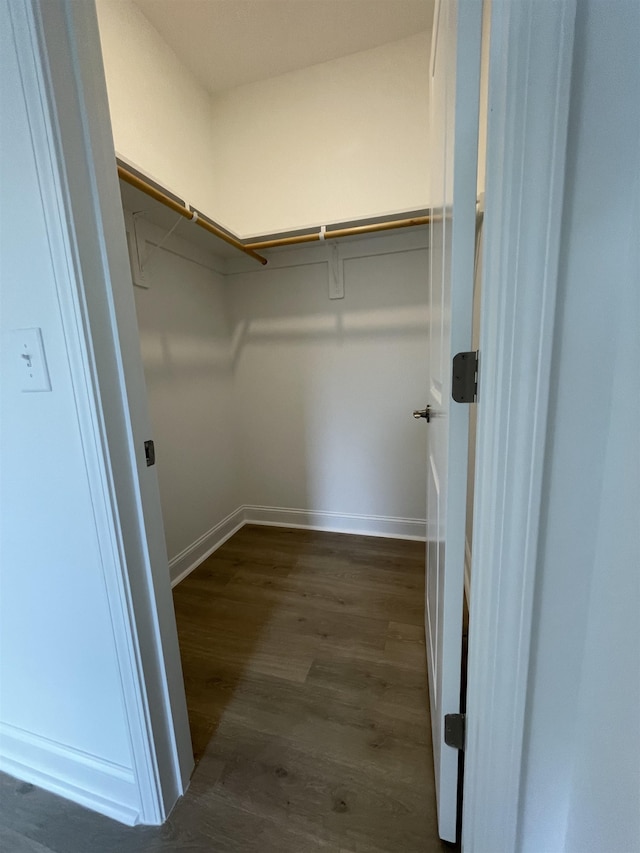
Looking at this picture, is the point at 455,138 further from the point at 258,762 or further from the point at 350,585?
the point at 350,585

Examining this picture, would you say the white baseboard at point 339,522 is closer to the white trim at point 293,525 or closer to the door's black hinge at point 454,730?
the white trim at point 293,525

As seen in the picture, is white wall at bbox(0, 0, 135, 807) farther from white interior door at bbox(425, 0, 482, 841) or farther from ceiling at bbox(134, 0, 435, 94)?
ceiling at bbox(134, 0, 435, 94)

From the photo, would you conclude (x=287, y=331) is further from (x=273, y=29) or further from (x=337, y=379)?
(x=273, y=29)

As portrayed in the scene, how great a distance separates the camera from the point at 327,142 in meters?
2.03

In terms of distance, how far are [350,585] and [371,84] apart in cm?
277

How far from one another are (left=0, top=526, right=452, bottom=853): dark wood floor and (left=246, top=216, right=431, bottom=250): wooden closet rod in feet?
6.02

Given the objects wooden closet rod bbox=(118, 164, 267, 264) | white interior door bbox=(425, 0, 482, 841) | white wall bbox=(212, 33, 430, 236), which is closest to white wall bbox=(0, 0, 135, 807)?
wooden closet rod bbox=(118, 164, 267, 264)

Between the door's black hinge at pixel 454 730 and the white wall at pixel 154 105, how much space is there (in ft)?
6.91

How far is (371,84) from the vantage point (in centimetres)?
191

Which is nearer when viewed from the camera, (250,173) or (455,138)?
(455,138)

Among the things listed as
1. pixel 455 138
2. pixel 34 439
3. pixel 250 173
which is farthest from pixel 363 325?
pixel 34 439

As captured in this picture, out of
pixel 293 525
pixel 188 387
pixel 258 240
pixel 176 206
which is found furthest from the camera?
pixel 293 525

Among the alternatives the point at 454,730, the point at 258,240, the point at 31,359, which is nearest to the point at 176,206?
the point at 258,240

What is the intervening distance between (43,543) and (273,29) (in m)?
2.50
